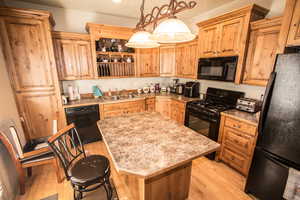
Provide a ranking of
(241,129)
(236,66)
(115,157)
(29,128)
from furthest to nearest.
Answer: (29,128) → (236,66) → (241,129) → (115,157)

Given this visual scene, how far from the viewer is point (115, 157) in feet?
3.73

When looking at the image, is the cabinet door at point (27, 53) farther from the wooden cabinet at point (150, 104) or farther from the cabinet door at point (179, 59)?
the cabinet door at point (179, 59)

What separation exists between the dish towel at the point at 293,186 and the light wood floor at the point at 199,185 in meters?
0.55

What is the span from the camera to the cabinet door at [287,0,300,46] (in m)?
1.34

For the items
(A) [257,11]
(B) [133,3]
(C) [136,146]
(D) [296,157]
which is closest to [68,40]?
(B) [133,3]

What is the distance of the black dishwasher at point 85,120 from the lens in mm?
2730

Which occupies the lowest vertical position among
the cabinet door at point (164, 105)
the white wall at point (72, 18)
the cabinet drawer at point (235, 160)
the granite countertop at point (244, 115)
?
the cabinet drawer at point (235, 160)

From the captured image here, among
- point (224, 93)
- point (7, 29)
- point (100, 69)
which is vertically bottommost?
point (224, 93)

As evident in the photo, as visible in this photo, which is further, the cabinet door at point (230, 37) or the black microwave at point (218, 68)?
the black microwave at point (218, 68)

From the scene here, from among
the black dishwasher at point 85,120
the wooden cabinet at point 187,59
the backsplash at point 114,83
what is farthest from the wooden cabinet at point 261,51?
the black dishwasher at point 85,120

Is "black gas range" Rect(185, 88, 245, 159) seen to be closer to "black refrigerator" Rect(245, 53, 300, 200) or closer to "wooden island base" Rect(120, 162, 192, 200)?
"black refrigerator" Rect(245, 53, 300, 200)

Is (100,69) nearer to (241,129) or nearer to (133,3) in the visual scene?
(133,3)

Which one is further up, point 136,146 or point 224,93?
point 224,93

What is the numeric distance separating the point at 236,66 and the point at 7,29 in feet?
12.3
